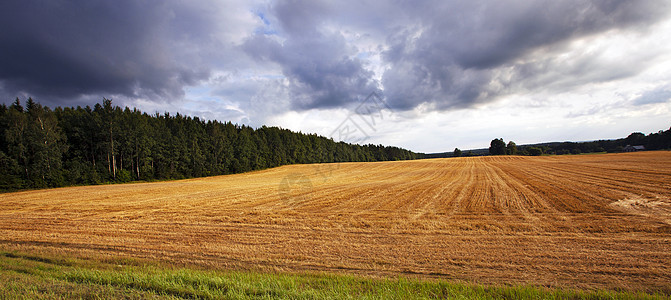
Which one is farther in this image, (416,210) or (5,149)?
(5,149)

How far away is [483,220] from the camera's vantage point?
34.9 feet

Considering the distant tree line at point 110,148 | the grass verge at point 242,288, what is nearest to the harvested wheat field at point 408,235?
the grass verge at point 242,288

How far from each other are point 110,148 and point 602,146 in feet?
506

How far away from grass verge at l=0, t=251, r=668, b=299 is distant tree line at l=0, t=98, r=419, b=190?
1520 inches

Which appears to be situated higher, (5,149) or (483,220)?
(5,149)

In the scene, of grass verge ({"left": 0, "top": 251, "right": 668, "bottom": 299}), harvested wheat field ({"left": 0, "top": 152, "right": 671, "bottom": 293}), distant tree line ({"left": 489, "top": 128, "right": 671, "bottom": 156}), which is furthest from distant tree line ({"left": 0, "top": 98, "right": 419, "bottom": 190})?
distant tree line ({"left": 489, "top": 128, "right": 671, "bottom": 156})

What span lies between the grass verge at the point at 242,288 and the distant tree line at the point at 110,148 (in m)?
38.6

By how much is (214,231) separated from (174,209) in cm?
662

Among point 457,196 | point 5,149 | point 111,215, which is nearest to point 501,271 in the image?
point 457,196

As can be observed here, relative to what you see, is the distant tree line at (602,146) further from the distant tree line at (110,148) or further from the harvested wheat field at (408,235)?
the distant tree line at (110,148)

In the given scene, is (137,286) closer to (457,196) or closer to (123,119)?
(457,196)

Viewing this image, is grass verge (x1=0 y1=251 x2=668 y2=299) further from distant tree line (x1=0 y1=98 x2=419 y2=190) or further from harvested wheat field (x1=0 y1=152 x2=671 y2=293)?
distant tree line (x1=0 y1=98 x2=419 y2=190)

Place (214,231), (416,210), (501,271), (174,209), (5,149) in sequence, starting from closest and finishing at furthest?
(501,271) → (214,231) → (416,210) → (174,209) → (5,149)

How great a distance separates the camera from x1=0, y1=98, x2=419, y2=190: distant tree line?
30922 millimetres
